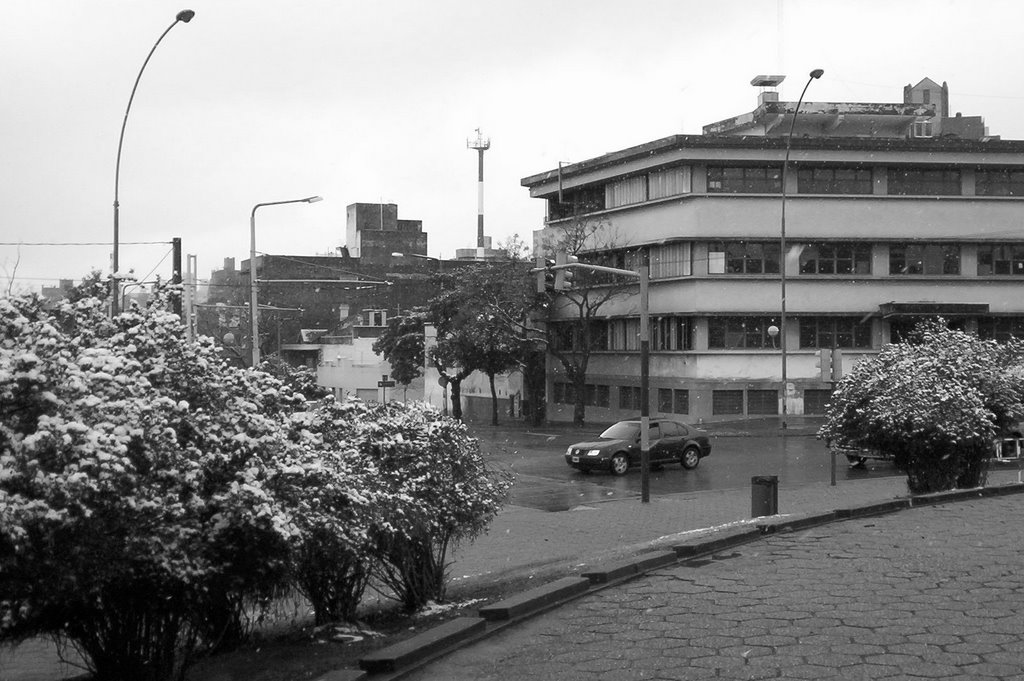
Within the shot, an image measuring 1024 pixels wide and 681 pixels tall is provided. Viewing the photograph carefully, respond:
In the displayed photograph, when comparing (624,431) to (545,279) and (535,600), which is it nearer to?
(545,279)

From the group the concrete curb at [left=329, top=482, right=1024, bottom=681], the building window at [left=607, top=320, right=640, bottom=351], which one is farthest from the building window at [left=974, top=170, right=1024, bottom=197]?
the concrete curb at [left=329, top=482, right=1024, bottom=681]

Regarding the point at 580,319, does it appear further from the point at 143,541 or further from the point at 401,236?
the point at 143,541

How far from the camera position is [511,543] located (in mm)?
18438

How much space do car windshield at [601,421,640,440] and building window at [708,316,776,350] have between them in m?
21.4

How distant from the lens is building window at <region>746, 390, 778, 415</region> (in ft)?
175

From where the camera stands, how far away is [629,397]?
58.7 m

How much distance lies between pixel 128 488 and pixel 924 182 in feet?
173

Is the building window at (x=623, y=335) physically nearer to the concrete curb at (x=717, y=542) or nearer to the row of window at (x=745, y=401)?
the row of window at (x=745, y=401)

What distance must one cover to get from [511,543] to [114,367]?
11.7 meters

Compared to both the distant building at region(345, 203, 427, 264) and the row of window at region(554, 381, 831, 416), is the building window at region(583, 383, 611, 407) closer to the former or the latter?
the row of window at region(554, 381, 831, 416)

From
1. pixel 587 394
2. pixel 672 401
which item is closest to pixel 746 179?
pixel 672 401

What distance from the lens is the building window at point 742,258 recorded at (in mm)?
53531

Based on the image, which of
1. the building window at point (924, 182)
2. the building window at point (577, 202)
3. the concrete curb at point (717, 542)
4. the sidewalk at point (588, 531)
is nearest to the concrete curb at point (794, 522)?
the concrete curb at point (717, 542)

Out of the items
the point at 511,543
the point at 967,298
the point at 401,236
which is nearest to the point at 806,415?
the point at 967,298
